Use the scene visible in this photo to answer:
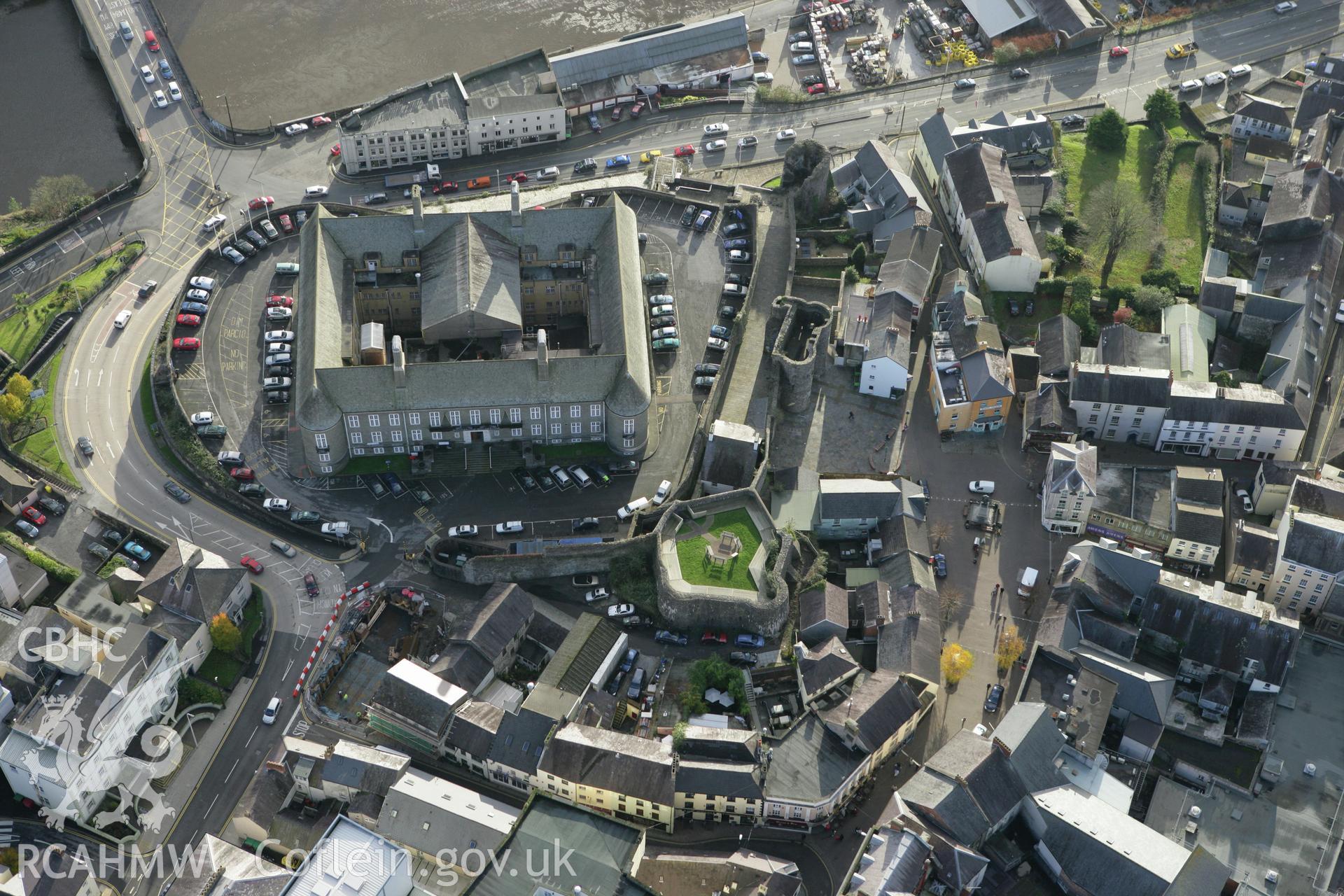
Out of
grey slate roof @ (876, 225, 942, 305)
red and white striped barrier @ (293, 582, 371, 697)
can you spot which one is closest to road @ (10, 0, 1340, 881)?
red and white striped barrier @ (293, 582, 371, 697)

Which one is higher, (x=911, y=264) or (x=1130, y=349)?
(x=911, y=264)

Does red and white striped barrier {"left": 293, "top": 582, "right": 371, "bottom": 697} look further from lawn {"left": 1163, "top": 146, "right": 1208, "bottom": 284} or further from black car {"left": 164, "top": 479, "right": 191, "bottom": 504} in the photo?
lawn {"left": 1163, "top": 146, "right": 1208, "bottom": 284}

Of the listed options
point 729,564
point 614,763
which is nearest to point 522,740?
point 614,763

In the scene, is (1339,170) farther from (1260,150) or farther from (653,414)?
(653,414)

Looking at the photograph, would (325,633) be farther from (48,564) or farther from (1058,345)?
(1058,345)

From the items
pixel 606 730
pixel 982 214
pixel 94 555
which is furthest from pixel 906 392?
pixel 94 555

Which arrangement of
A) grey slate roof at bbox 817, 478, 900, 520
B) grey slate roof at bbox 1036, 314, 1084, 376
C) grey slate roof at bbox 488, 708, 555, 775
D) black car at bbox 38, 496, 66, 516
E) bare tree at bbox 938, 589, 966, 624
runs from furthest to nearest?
grey slate roof at bbox 1036, 314, 1084, 376
black car at bbox 38, 496, 66, 516
grey slate roof at bbox 817, 478, 900, 520
bare tree at bbox 938, 589, 966, 624
grey slate roof at bbox 488, 708, 555, 775

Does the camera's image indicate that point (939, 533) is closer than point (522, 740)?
No

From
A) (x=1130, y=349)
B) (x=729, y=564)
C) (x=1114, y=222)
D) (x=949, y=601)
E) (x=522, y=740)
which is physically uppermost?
(x=1114, y=222)
